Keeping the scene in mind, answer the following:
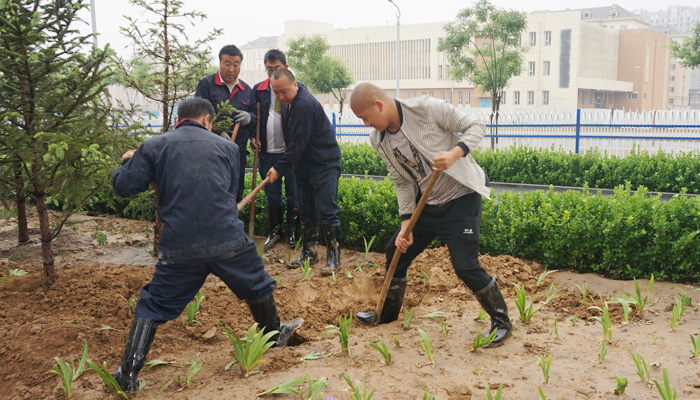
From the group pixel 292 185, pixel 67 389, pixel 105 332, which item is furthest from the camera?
pixel 292 185

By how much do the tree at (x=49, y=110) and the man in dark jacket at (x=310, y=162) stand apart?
1.51 m

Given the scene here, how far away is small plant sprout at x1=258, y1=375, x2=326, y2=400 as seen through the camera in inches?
112

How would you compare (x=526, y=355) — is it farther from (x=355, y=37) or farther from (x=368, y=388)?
(x=355, y=37)

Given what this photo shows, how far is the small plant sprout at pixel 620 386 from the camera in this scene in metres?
2.85

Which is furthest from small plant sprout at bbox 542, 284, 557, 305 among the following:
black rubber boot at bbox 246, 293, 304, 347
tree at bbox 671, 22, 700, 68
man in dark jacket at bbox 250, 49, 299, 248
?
tree at bbox 671, 22, 700, 68

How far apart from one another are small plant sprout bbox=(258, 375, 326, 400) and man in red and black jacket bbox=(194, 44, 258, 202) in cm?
294

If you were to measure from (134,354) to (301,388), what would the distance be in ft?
3.08

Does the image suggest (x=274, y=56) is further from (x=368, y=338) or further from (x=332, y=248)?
(x=368, y=338)

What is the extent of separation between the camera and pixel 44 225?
4.37m

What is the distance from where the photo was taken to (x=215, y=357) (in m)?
3.55

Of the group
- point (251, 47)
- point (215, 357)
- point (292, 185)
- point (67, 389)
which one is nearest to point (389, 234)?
point (292, 185)

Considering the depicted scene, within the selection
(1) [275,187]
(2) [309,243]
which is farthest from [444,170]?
(1) [275,187]

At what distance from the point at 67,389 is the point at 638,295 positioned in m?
3.73

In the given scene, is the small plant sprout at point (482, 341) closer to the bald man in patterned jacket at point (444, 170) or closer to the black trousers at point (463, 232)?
the bald man in patterned jacket at point (444, 170)
